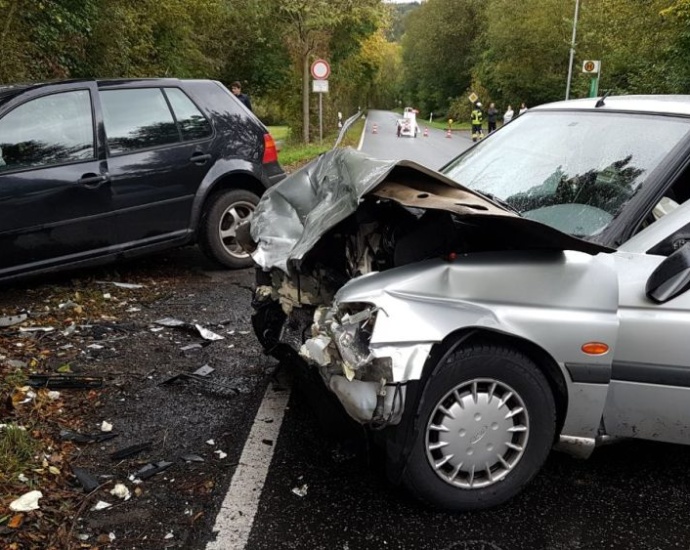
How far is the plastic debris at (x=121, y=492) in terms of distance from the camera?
2.89 meters

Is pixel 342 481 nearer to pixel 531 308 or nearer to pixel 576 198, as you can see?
pixel 531 308

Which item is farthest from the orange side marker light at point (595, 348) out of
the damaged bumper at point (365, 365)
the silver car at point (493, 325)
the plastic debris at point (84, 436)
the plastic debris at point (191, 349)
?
the plastic debris at point (191, 349)

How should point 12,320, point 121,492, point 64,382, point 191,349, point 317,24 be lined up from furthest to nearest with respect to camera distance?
point 317,24 < point 12,320 < point 191,349 < point 64,382 < point 121,492

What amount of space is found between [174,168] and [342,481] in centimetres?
371

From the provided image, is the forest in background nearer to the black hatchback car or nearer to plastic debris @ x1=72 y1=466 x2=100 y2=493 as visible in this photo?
the black hatchback car

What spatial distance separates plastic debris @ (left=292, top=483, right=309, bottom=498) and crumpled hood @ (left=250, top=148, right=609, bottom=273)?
3.37 feet

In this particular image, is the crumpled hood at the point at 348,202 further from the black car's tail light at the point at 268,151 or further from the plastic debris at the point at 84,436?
the black car's tail light at the point at 268,151

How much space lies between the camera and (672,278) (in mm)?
2623

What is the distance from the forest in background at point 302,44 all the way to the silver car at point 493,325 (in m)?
8.72

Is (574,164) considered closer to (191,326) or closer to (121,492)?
(121,492)

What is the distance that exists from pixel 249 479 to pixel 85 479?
2.48 feet

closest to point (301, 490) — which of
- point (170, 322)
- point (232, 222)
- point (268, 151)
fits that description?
point (170, 322)

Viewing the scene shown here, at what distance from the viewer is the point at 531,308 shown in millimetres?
2639

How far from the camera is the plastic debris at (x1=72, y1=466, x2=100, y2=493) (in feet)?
9.60
